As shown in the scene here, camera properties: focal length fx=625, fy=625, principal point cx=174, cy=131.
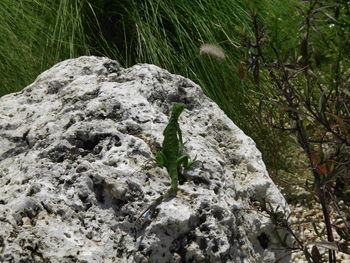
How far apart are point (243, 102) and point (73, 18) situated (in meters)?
1.38

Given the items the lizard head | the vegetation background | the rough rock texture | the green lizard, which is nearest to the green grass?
the vegetation background

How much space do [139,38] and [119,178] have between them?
2417mm

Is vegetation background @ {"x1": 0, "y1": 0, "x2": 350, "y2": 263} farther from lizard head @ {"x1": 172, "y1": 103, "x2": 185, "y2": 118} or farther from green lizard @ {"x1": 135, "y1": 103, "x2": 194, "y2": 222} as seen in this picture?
green lizard @ {"x1": 135, "y1": 103, "x2": 194, "y2": 222}

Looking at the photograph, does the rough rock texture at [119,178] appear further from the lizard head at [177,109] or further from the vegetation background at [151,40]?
the vegetation background at [151,40]

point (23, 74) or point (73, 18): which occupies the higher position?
point (73, 18)

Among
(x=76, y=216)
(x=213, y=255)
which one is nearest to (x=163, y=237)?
(x=213, y=255)

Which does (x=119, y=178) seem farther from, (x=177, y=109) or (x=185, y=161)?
(x=177, y=109)

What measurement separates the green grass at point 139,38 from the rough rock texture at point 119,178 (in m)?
1.61

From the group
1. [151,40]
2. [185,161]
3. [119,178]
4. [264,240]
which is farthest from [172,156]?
[151,40]

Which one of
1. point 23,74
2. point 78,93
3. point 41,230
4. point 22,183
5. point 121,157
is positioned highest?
point 23,74

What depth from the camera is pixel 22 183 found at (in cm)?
226

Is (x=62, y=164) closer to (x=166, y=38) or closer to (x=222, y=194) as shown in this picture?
(x=222, y=194)

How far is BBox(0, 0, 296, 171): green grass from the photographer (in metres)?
4.38

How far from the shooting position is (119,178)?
220 centimetres
